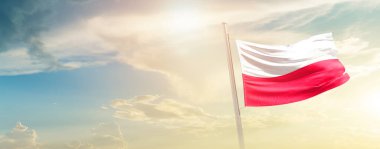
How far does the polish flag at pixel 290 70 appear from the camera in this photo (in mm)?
→ 28038

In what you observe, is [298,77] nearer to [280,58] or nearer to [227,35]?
[280,58]

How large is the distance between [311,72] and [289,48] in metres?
1.78

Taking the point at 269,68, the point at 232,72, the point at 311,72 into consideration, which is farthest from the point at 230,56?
the point at 311,72

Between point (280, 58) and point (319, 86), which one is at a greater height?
point (280, 58)

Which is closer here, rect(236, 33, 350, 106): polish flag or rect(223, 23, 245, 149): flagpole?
rect(223, 23, 245, 149): flagpole

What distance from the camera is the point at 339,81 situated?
28.7 meters

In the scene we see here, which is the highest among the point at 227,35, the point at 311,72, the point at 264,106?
the point at 227,35

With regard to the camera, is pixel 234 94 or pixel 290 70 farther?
pixel 290 70

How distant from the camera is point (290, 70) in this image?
29062 mm

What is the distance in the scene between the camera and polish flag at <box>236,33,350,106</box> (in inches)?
1104

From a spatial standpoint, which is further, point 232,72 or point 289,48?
point 289,48

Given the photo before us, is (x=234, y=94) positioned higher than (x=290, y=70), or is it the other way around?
(x=290, y=70)

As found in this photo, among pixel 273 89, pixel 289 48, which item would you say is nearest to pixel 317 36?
pixel 289 48

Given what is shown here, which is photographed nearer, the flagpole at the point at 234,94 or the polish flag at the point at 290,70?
the flagpole at the point at 234,94
